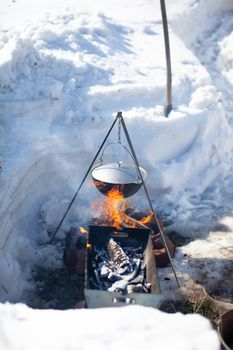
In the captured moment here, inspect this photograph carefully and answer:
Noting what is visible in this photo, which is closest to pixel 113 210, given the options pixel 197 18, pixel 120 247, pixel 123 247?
pixel 123 247

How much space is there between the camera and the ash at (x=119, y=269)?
20.2 ft

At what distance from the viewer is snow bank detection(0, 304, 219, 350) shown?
130 inches

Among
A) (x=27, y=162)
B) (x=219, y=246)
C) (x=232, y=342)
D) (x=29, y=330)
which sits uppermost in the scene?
(x=29, y=330)

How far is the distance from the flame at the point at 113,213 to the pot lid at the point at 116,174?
0.61 m

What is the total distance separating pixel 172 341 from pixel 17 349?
116 centimetres

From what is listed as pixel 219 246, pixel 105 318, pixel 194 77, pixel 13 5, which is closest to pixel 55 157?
pixel 219 246

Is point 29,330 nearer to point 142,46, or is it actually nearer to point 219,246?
point 219,246

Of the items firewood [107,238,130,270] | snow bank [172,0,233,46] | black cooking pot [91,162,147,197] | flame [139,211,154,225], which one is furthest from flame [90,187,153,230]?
snow bank [172,0,233,46]

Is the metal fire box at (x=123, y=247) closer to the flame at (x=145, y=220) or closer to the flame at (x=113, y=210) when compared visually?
the flame at (x=113, y=210)

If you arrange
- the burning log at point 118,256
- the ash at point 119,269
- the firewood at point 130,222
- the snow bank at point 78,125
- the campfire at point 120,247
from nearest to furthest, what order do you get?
the ash at point 119,269
the campfire at point 120,247
the burning log at point 118,256
the firewood at point 130,222
the snow bank at point 78,125

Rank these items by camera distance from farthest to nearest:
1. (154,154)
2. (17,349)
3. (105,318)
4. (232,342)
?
(154,154) → (232,342) → (105,318) → (17,349)

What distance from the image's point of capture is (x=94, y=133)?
29.7 ft

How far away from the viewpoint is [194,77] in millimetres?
10898

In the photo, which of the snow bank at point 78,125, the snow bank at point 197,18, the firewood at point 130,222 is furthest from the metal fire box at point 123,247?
the snow bank at point 197,18
